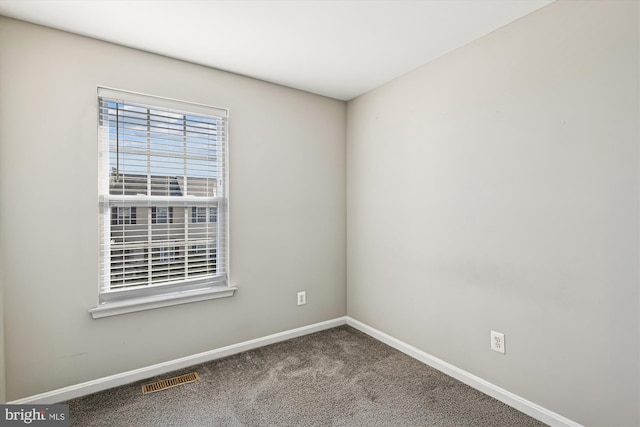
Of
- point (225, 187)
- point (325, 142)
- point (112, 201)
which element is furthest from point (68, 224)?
point (325, 142)

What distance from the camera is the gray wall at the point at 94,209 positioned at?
1941 millimetres

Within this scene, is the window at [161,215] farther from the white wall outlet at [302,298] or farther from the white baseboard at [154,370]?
the white wall outlet at [302,298]

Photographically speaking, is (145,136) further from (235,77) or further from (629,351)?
(629,351)

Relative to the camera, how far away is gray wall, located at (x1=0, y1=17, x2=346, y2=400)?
1941mm

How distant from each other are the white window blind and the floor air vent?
61 cm

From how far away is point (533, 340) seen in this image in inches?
74.8

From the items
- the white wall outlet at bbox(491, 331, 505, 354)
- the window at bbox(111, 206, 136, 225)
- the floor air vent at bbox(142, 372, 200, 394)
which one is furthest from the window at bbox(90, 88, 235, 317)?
the white wall outlet at bbox(491, 331, 505, 354)

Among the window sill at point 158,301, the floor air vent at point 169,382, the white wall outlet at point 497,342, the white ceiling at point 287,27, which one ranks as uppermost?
the white ceiling at point 287,27

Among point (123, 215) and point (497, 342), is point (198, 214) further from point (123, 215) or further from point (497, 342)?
point (497, 342)

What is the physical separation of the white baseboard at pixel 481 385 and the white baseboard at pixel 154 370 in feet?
2.42

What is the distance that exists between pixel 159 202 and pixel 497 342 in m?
2.48

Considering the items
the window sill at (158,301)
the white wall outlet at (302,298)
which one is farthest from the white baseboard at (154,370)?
the window sill at (158,301)

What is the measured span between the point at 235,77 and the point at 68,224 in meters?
1.61

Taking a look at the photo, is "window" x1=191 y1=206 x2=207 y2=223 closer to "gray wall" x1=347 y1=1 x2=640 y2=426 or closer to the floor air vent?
the floor air vent
